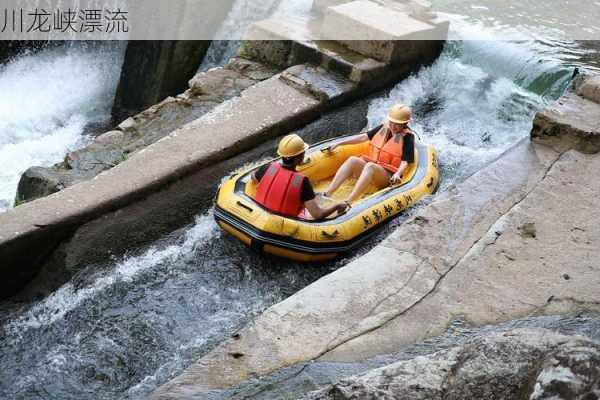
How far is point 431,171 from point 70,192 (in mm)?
2940

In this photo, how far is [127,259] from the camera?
5.79 meters

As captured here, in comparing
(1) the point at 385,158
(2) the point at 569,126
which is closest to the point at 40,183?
(1) the point at 385,158

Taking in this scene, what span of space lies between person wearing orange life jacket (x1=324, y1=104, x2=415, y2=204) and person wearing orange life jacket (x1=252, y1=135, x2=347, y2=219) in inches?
24.4

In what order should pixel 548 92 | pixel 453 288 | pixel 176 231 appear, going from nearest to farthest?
pixel 453 288
pixel 176 231
pixel 548 92


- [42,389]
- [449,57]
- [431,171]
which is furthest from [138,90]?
[42,389]

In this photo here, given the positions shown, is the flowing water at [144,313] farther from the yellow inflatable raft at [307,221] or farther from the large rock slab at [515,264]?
the large rock slab at [515,264]

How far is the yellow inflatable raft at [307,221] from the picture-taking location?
5633 mm

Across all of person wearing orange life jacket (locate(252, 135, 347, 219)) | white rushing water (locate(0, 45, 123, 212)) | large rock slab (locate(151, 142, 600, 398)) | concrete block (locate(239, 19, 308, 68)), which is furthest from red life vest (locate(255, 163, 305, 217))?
white rushing water (locate(0, 45, 123, 212))

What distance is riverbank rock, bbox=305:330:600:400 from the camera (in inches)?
89.6

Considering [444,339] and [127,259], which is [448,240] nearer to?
[444,339]

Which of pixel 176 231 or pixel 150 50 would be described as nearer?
pixel 176 231

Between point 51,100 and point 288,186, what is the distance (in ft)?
16.5

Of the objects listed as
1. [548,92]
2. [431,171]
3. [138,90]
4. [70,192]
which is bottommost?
[138,90]

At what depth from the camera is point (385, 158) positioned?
6.55 meters
